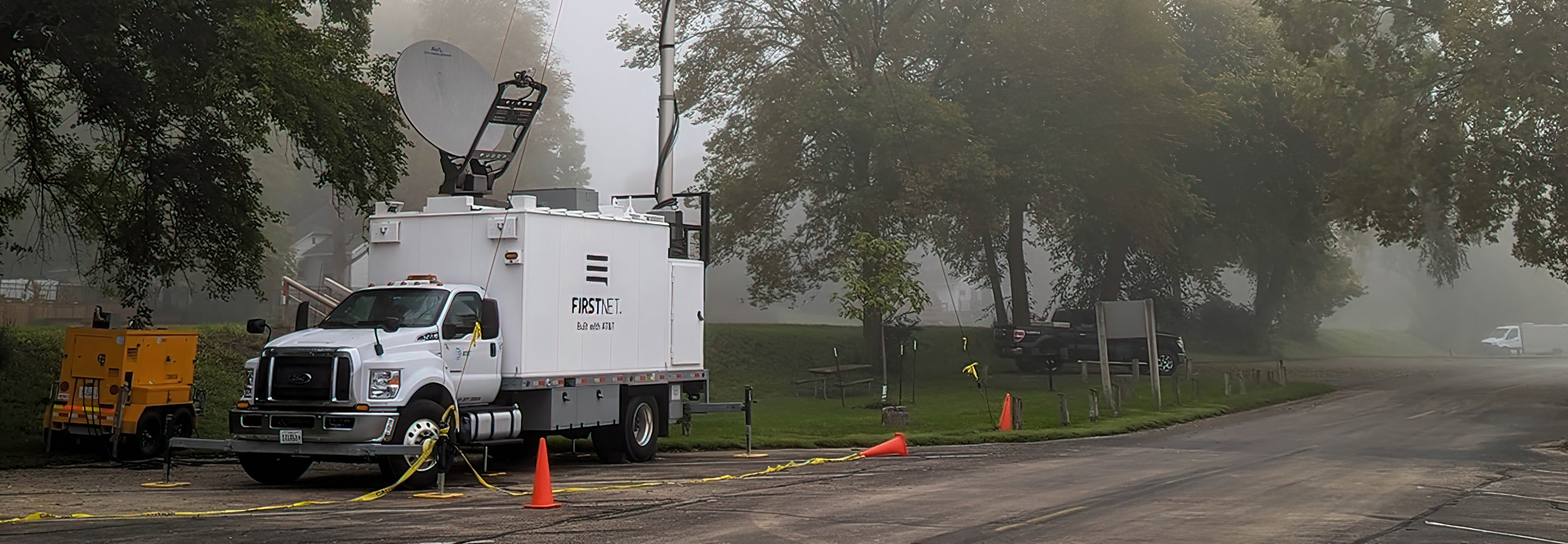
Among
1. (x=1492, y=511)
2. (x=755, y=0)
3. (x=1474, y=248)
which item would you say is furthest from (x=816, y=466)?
(x=1474, y=248)

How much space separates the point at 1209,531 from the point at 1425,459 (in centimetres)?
833

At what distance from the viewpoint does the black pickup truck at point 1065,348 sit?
3756cm

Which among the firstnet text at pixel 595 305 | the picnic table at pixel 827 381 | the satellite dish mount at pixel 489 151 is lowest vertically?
the picnic table at pixel 827 381

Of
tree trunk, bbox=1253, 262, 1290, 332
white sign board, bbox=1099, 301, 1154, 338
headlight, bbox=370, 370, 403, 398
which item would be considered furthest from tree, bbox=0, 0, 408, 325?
tree trunk, bbox=1253, 262, 1290, 332

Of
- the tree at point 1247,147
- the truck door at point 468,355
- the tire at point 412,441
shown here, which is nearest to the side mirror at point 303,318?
the truck door at point 468,355

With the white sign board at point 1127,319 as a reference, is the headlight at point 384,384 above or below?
below

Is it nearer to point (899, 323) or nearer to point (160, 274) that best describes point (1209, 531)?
point (160, 274)

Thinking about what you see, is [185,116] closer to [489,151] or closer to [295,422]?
[489,151]

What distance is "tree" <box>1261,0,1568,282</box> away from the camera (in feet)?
91.9

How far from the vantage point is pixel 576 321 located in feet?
51.7

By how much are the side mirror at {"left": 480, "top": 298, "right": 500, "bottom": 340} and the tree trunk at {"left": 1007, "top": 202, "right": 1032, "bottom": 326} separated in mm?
28441

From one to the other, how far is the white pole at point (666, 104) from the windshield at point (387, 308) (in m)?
6.40

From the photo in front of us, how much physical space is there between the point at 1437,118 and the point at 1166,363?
10599mm

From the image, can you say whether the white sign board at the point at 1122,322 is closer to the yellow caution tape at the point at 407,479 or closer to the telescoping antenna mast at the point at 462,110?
the yellow caution tape at the point at 407,479
